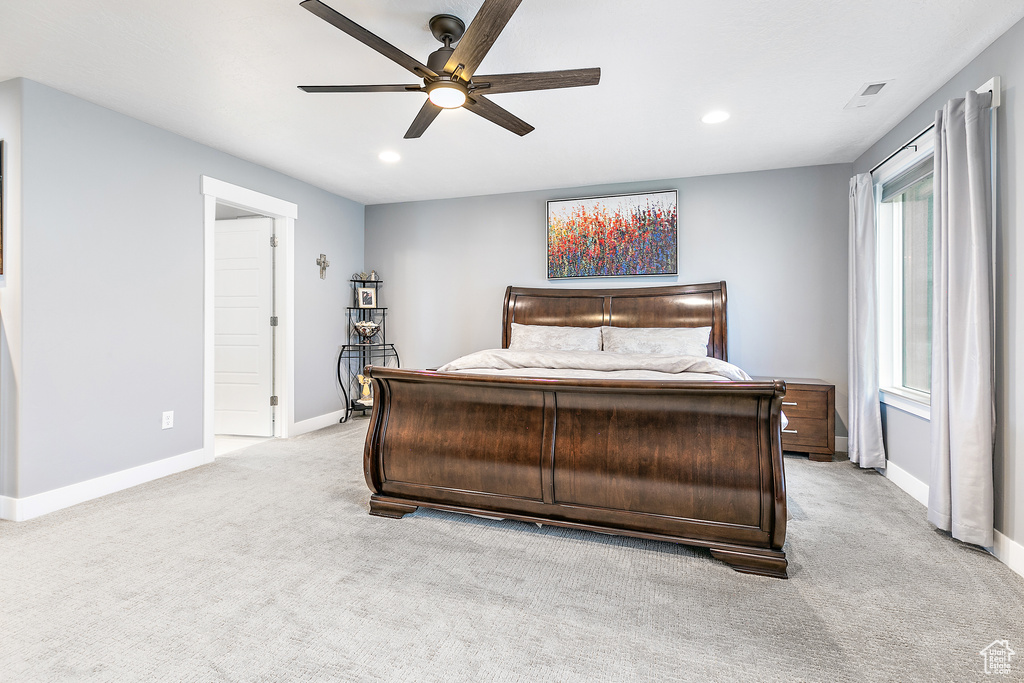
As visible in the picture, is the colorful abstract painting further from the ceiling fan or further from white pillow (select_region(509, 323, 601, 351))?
the ceiling fan

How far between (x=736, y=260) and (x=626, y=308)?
1082mm

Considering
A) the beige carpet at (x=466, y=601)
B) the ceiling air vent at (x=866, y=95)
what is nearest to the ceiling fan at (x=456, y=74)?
the ceiling air vent at (x=866, y=95)

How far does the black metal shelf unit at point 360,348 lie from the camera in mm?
5312

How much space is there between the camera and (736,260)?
436cm

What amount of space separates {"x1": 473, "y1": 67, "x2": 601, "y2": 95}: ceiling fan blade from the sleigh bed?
134 centimetres

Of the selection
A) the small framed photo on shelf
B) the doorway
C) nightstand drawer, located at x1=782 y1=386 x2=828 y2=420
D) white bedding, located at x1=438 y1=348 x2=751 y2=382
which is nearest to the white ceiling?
the doorway

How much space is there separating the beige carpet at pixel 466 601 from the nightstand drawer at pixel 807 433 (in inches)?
37.8

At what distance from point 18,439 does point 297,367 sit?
2130 mm

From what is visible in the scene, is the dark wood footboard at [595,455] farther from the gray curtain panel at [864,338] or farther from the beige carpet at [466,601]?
the gray curtain panel at [864,338]

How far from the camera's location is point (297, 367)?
4621 millimetres

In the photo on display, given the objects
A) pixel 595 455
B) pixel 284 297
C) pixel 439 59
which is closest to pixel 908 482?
pixel 595 455

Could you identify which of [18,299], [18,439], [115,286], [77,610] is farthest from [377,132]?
[77,610]

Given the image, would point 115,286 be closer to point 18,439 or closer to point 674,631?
point 18,439

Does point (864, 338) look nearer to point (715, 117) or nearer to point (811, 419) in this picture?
point (811, 419)
